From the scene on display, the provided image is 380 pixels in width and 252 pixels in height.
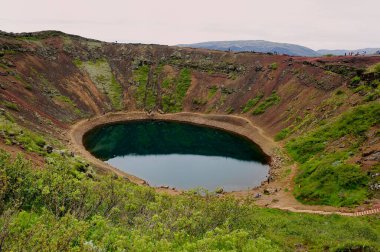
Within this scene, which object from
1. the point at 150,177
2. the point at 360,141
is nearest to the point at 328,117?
the point at 360,141

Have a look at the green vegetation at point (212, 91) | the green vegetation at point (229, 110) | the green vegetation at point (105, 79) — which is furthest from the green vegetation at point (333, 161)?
the green vegetation at point (105, 79)

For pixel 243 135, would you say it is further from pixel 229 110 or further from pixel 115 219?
pixel 115 219

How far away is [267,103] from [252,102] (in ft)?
15.8

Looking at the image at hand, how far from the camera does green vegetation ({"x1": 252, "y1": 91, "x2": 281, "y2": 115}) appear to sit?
91.8 meters

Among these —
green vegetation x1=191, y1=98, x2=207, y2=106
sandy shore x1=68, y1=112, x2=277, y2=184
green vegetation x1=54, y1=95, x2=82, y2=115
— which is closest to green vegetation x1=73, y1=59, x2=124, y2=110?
sandy shore x1=68, y1=112, x2=277, y2=184

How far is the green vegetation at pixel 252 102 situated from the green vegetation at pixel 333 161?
24687 mm

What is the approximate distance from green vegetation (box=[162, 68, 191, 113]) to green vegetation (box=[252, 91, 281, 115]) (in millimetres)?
23047

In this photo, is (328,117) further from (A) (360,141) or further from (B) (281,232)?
(B) (281,232)

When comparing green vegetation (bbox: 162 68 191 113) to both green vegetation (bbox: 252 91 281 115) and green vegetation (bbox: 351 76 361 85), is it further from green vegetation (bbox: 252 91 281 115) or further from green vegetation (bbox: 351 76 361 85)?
green vegetation (bbox: 351 76 361 85)

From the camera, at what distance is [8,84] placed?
82.1 meters

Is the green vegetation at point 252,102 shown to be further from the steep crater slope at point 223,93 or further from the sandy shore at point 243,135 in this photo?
the sandy shore at point 243,135

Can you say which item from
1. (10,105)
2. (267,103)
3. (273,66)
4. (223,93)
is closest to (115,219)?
(10,105)

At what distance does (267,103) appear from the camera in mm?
93000

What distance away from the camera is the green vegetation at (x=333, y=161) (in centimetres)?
4684
